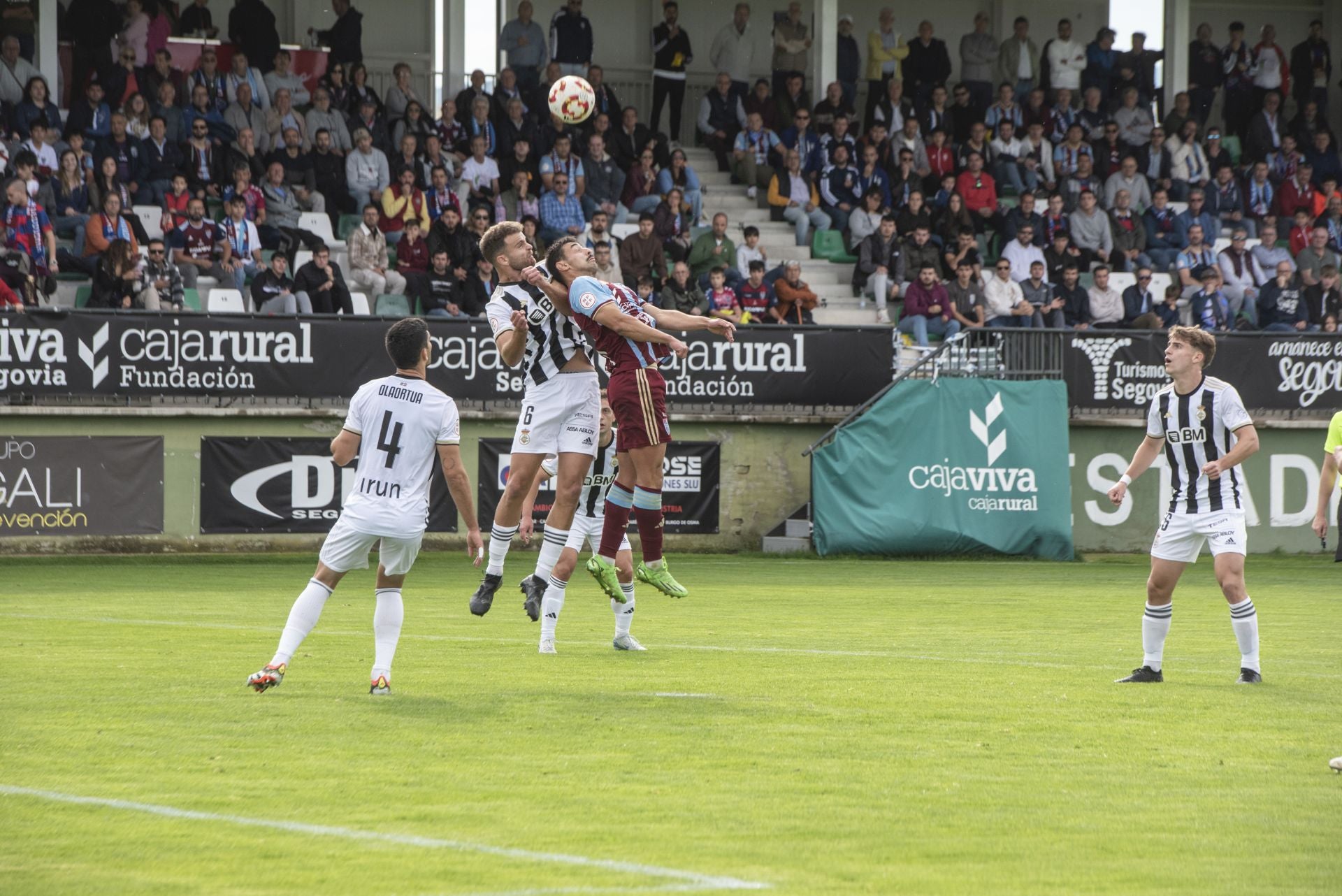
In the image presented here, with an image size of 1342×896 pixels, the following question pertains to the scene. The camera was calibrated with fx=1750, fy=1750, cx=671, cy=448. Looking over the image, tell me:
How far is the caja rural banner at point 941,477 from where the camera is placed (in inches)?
896

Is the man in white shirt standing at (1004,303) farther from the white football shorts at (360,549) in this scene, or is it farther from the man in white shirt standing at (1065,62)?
the white football shorts at (360,549)

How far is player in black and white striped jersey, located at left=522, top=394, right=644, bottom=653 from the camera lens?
11.3 m

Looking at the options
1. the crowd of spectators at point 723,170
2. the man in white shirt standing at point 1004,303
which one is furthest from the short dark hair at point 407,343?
the man in white shirt standing at point 1004,303

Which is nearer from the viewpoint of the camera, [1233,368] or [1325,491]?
[1325,491]

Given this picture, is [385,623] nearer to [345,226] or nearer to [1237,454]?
[1237,454]

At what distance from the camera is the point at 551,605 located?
37.2 ft

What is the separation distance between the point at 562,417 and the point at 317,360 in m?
10.8

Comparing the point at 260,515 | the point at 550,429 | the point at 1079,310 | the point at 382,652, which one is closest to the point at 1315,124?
the point at 1079,310

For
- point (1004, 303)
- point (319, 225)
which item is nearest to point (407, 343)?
point (319, 225)

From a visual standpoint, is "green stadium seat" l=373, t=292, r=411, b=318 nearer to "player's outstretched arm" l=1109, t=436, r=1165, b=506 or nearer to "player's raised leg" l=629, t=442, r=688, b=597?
"player's raised leg" l=629, t=442, r=688, b=597

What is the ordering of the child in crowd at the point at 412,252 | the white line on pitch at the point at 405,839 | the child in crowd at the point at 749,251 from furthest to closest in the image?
the child in crowd at the point at 749,251, the child in crowd at the point at 412,252, the white line on pitch at the point at 405,839

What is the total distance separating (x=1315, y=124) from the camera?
108ft

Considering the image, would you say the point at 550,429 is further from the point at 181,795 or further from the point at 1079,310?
the point at 1079,310

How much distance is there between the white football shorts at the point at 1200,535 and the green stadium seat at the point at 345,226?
1759 centimetres
